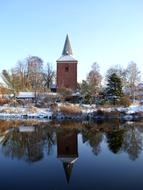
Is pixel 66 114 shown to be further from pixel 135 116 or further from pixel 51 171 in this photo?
pixel 51 171

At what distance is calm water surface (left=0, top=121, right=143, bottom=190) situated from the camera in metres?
10.1

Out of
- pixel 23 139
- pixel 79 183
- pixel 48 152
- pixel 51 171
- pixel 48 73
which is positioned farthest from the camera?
pixel 48 73

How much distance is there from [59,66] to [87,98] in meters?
14.6

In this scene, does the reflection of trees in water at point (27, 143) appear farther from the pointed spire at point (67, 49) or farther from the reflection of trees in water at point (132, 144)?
the pointed spire at point (67, 49)

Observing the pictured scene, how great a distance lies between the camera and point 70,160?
13.6 metres

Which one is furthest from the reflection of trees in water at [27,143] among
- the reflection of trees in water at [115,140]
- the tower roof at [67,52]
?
the tower roof at [67,52]

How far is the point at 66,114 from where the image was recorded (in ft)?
109

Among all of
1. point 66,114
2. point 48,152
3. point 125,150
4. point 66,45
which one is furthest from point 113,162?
point 66,45

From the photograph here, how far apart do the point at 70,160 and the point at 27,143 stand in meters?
4.81

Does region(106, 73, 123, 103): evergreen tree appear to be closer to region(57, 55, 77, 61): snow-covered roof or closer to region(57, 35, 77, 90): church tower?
region(57, 35, 77, 90): church tower

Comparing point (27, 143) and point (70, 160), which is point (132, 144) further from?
point (27, 143)

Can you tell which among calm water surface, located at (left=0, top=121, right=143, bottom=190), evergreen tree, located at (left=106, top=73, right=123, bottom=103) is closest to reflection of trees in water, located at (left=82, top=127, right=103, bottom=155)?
calm water surface, located at (left=0, top=121, right=143, bottom=190)

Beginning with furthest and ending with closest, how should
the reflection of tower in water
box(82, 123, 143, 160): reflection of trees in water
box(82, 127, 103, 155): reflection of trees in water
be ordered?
box(82, 127, 103, 155): reflection of trees in water
box(82, 123, 143, 160): reflection of trees in water
the reflection of tower in water

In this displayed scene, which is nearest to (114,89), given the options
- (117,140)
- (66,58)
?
(66,58)
